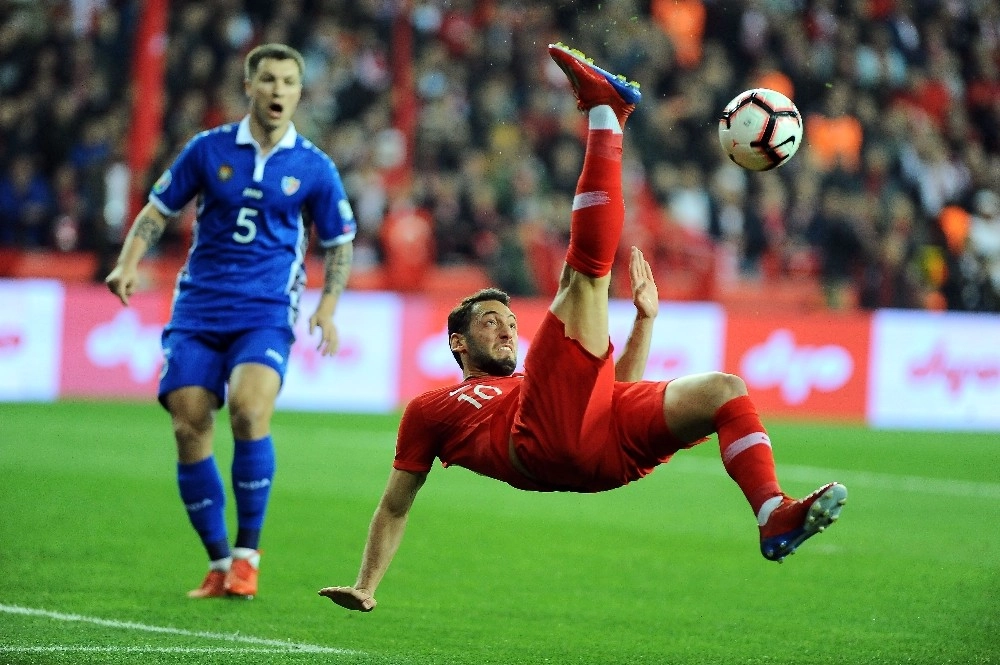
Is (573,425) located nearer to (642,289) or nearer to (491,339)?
(491,339)

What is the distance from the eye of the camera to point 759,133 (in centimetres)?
541

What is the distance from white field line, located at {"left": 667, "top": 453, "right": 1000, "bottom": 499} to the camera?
11.2 m

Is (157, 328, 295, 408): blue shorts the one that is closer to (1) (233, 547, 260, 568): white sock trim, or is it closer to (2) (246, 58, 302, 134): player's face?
(1) (233, 547, 260, 568): white sock trim

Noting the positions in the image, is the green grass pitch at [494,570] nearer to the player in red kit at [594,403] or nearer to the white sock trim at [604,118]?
the player in red kit at [594,403]

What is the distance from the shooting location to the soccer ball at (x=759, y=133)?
5.42 metres

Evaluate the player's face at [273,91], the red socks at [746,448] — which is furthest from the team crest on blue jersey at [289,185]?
the red socks at [746,448]

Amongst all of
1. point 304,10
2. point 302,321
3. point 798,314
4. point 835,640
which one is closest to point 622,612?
point 835,640

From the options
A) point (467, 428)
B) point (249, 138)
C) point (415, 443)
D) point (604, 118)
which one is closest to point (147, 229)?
point (249, 138)

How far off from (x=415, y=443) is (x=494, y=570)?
223 centimetres

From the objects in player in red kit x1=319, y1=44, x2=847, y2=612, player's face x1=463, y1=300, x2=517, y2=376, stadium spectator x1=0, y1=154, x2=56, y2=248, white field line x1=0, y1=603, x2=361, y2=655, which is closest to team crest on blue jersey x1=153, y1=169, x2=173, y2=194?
white field line x1=0, y1=603, x2=361, y2=655

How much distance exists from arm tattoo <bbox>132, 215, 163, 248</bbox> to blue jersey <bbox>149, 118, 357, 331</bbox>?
2.8 inches

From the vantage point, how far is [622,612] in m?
6.14

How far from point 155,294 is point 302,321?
1445 mm

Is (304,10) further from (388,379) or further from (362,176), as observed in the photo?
(388,379)
